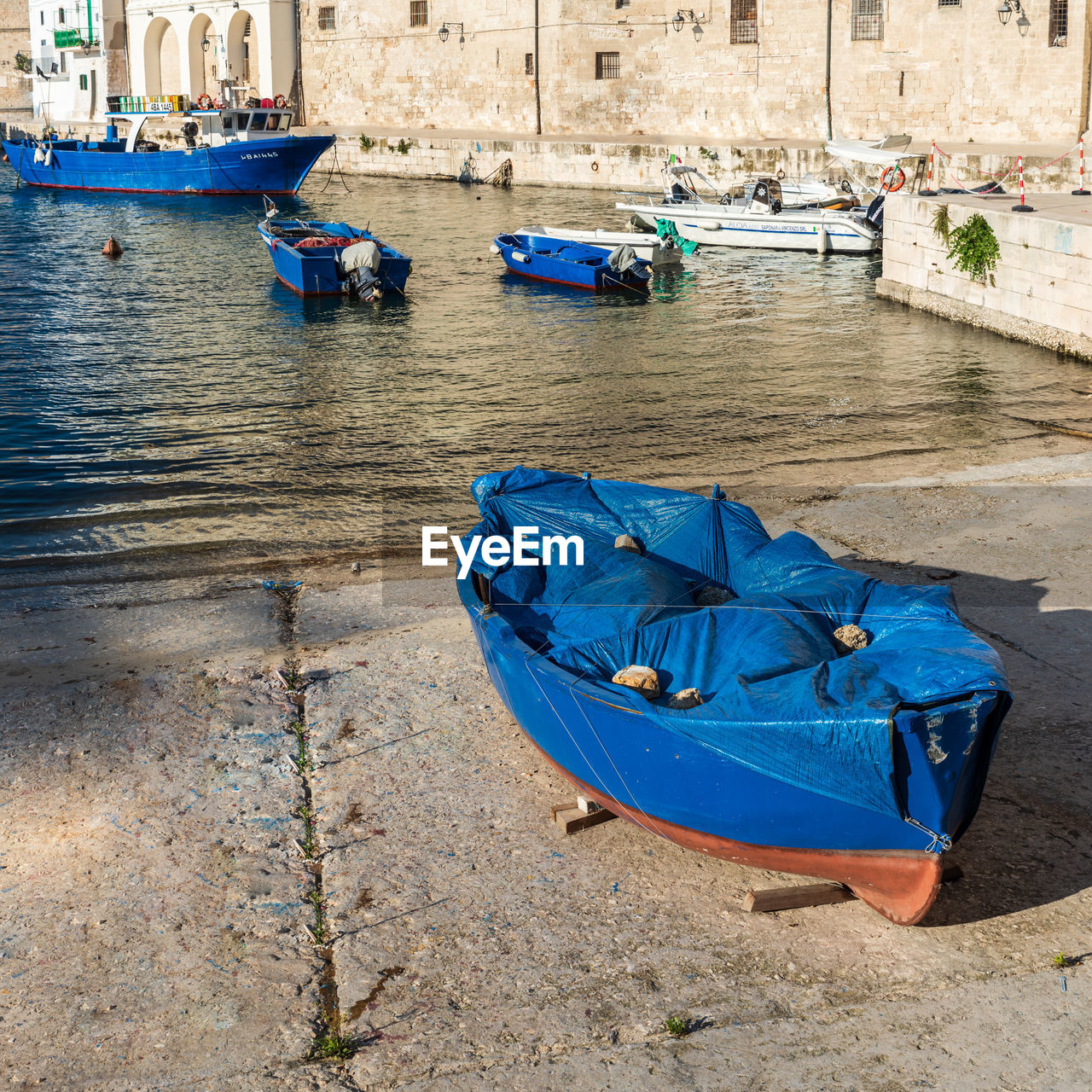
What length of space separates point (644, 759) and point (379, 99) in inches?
1735

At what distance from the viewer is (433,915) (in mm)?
3943

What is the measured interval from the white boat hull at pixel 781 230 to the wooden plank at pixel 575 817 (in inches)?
803

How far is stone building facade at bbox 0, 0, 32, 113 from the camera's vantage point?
64875mm

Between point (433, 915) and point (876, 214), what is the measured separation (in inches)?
877

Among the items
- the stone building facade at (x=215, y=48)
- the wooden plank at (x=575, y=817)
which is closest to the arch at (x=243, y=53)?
→ the stone building facade at (x=215, y=48)

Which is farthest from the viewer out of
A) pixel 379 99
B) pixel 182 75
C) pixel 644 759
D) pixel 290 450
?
pixel 182 75

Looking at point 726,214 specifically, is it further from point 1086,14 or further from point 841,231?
point 1086,14

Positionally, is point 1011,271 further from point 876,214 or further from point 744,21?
point 744,21

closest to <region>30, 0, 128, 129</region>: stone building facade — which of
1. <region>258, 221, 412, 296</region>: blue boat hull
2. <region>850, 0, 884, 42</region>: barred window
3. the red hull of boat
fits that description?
<region>850, 0, 884, 42</region>: barred window

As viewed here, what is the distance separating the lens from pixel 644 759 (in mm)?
3971

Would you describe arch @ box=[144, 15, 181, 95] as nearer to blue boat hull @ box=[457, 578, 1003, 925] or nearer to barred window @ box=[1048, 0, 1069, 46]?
barred window @ box=[1048, 0, 1069, 46]

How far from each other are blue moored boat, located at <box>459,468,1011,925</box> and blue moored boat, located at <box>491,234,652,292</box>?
1480cm

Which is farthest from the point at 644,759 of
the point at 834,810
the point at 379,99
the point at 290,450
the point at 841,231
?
the point at 379,99

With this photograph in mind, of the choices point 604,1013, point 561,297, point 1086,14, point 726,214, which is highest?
point 1086,14
